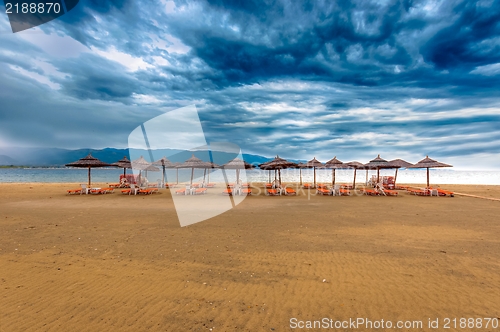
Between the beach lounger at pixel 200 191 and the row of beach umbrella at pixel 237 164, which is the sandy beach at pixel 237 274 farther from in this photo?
the row of beach umbrella at pixel 237 164

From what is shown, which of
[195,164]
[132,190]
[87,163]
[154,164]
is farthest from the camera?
[154,164]

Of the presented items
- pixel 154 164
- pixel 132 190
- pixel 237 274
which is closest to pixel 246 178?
pixel 154 164

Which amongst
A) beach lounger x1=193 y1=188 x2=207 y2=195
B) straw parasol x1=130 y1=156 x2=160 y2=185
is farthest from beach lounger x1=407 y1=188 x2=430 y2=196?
straw parasol x1=130 y1=156 x2=160 y2=185

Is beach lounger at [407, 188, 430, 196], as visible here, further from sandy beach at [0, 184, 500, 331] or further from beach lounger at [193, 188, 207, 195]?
beach lounger at [193, 188, 207, 195]

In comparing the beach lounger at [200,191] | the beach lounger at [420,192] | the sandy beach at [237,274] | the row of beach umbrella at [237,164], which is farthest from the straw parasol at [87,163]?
the beach lounger at [420,192]

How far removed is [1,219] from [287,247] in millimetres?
9183

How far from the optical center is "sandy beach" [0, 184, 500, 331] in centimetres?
303

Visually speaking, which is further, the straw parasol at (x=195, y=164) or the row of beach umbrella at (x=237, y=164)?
the straw parasol at (x=195, y=164)

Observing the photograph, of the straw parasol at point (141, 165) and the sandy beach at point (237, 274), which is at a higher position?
the straw parasol at point (141, 165)

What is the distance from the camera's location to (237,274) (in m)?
4.14

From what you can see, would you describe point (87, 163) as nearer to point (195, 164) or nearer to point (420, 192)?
point (195, 164)

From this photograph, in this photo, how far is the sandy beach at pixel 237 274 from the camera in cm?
Answer: 303

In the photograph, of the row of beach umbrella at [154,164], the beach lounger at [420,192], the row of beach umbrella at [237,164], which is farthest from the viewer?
the row of beach umbrella at [237,164]

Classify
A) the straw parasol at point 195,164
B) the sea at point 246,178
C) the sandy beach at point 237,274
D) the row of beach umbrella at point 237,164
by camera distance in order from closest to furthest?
1. the sandy beach at point 237,274
2. the row of beach umbrella at point 237,164
3. the straw parasol at point 195,164
4. the sea at point 246,178
